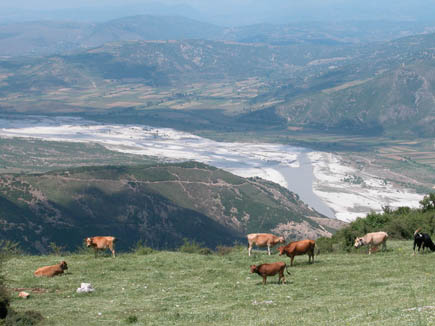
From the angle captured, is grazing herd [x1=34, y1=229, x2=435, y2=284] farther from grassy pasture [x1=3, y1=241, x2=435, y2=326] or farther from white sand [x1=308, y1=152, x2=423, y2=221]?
white sand [x1=308, y1=152, x2=423, y2=221]

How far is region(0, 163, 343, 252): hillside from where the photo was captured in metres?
92.1

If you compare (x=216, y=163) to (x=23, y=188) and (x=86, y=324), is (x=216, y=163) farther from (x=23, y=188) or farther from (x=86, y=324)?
(x=86, y=324)

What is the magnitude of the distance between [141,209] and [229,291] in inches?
3268

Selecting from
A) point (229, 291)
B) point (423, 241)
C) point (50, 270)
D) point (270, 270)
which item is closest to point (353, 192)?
point (423, 241)

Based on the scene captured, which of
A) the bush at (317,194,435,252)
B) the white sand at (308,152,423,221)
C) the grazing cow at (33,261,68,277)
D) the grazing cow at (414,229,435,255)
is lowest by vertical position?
the white sand at (308,152,423,221)

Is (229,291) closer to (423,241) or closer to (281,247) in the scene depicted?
(281,247)

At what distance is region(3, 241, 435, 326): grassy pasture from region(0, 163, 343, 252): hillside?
59311 millimetres

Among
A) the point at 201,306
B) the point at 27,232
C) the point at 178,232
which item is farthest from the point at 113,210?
the point at 201,306

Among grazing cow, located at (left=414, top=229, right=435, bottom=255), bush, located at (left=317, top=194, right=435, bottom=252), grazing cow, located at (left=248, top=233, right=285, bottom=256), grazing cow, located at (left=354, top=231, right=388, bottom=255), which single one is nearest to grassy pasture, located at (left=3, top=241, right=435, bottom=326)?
grazing cow, located at (left=354, top=231, right=388, bottom=255)

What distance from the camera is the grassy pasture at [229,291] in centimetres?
1836

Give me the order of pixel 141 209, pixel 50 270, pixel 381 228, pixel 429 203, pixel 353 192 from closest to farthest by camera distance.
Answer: pixel 50 270 < pixel 381 228 < pixel 429 203 < pixel 141 209 < pixel 353 192

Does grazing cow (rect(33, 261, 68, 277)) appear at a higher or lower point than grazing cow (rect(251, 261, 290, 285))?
lower

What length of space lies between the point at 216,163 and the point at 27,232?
91376 mm

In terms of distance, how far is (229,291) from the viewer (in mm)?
22969
